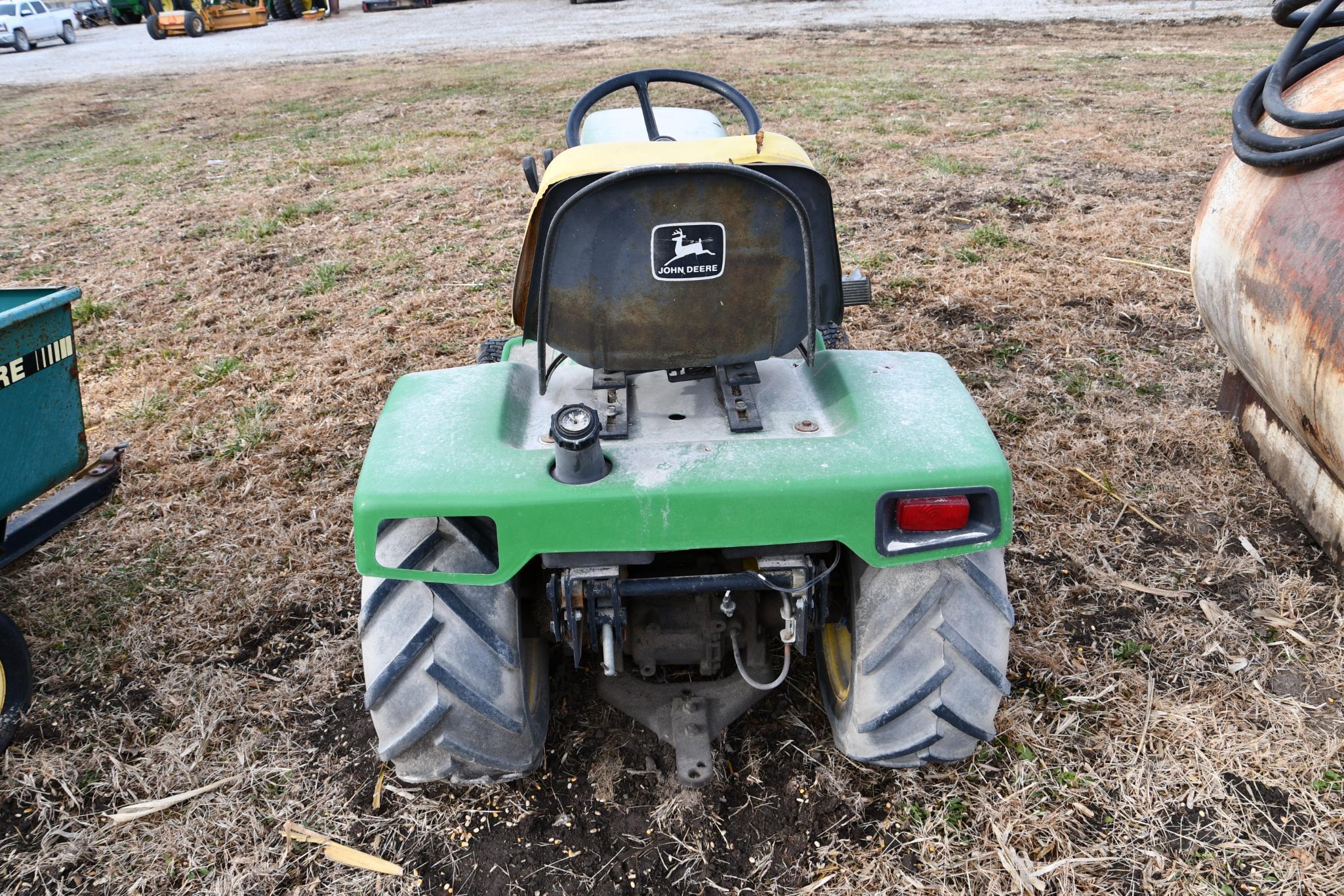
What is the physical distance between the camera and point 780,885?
6.84ft

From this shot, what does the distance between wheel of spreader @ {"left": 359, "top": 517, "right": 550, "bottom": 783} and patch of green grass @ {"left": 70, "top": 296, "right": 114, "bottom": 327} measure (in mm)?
4304

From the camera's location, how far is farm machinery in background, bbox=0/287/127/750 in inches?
101

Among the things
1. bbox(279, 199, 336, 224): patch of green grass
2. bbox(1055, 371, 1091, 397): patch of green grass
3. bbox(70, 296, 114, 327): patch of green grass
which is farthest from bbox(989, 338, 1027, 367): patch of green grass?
bbox(279, 199, 336, 224): patch of green grass

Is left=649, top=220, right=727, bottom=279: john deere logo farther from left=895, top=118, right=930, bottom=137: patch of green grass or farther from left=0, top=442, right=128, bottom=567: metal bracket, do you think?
left=895, top=118, right=930, bottom=137: patch of green grass

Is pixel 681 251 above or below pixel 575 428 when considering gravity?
above

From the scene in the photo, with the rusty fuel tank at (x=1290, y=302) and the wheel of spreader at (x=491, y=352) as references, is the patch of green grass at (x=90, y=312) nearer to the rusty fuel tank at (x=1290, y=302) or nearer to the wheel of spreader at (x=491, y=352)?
the wheel of spreader at (x=491, y=352)

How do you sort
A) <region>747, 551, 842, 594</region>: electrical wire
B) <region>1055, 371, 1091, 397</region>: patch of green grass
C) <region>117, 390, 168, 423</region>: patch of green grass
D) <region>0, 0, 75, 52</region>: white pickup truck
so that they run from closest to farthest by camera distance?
<region>747, 551, 842, 594</region>: electrical wire, <region>1055, 371, 1091, 397</region>: patch of green grass, <region>117, 390, 168, 423</region>: patch of green grass, <region>0, 0, 75, 52</region>: white pickup truck

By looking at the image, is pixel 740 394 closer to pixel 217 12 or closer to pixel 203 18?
pixel 203 18

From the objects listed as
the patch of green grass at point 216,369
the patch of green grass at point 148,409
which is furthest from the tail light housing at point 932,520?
the patch of green grass at point 216,369

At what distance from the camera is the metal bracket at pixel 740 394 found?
6.86ft

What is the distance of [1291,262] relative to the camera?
2678mm

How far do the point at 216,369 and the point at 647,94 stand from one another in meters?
2.78

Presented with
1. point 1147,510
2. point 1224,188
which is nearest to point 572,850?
point 1147,510

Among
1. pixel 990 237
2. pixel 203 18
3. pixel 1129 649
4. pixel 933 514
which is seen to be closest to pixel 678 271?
pixel 933 514
